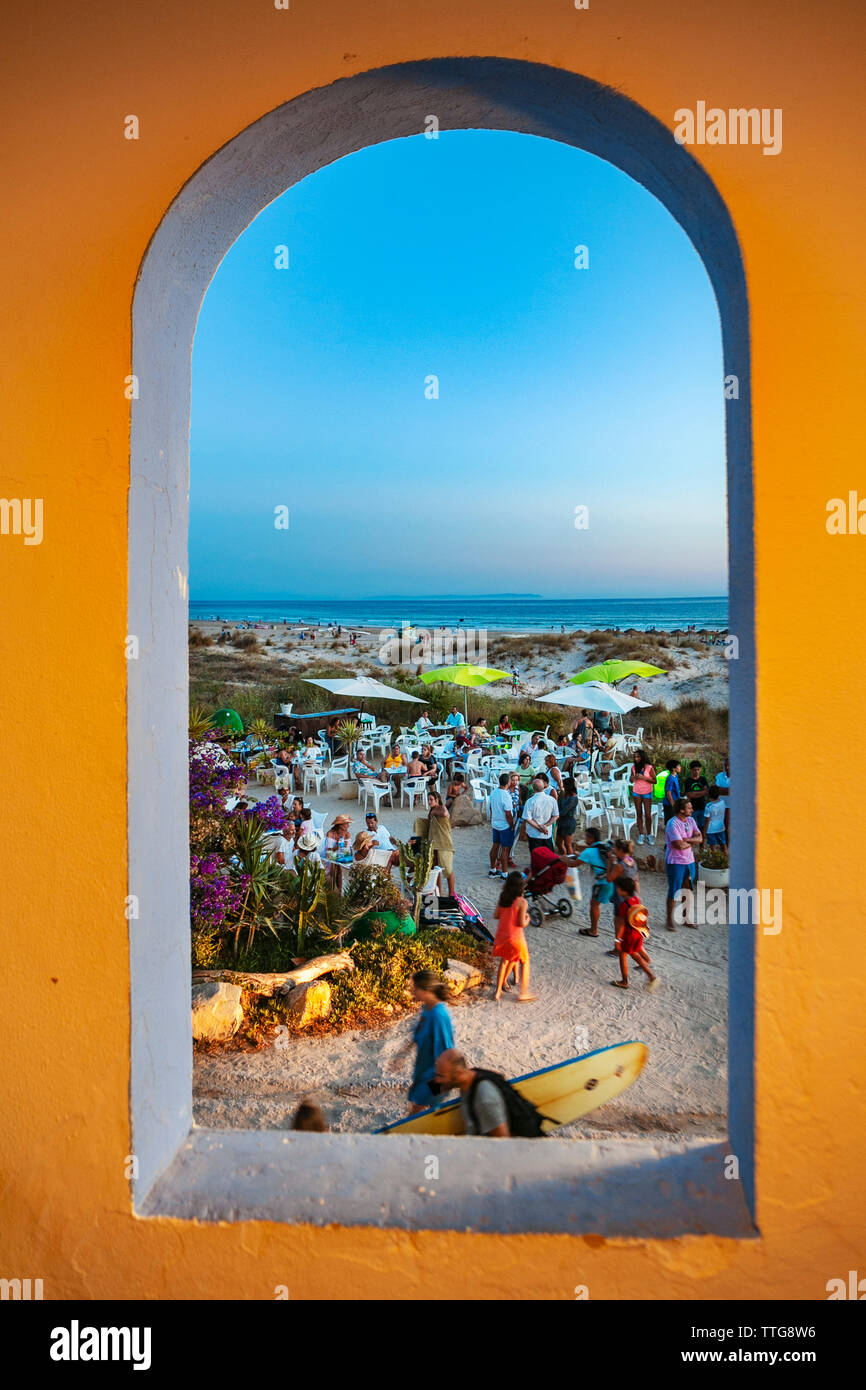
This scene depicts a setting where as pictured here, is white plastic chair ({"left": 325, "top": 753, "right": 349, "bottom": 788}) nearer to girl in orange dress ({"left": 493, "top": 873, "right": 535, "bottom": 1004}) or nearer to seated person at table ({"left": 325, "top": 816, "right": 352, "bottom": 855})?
seated person at table ({"left": 325, "top": 816, "right": 352, "bottom": 855})

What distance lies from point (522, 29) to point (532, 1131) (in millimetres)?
4082

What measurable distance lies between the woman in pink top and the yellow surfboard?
23.7 ft

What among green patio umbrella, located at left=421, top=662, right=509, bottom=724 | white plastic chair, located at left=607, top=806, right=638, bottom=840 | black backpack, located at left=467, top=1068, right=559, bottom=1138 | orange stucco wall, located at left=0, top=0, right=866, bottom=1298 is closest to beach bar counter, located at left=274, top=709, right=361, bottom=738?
green patio umbrella, located at left=421, top=662, right=509, bottom=724

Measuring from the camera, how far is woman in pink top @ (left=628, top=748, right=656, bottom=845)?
11.2 m

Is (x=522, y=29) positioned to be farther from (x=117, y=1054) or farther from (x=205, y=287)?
(x=117, y=1054)

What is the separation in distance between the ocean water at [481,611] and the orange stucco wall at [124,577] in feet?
192

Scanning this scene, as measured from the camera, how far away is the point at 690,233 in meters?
2.03

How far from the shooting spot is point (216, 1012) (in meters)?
6.13

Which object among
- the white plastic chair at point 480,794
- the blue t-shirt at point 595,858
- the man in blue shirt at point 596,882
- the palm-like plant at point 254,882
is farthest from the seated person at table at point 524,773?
the palm-like plant at point 254,882

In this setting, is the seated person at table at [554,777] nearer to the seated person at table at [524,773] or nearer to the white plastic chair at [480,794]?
the seated person at table at [524,773]

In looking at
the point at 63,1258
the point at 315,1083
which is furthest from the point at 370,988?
the point at 63,1258

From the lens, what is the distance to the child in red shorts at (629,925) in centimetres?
715

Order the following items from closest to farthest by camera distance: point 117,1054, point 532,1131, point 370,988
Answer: point 117,1054
point 532,1131
point 370,988

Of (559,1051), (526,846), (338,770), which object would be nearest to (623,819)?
(526,846)
